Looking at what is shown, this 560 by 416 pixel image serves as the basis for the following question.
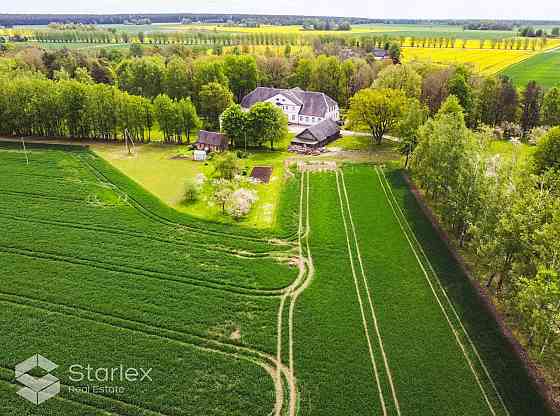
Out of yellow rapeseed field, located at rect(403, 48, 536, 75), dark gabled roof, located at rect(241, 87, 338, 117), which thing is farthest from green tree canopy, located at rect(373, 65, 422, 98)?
yellow rapeseed field, located at rect(403, 48, 536, 75)

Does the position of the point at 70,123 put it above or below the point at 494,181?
below

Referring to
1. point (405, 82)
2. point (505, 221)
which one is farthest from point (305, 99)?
point (505, 221)

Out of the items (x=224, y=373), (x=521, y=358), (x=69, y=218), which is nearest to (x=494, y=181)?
(x=521, y=358)

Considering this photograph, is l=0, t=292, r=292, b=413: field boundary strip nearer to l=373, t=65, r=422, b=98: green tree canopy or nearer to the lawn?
the lawn

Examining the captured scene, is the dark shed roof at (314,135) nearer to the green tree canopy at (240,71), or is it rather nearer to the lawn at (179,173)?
the lawn at (179,173)

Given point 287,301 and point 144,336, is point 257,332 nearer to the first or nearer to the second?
point 287,301

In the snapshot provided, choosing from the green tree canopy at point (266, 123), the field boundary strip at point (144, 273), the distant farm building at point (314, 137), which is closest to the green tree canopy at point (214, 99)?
the green tree canopy at point (266, 123)
